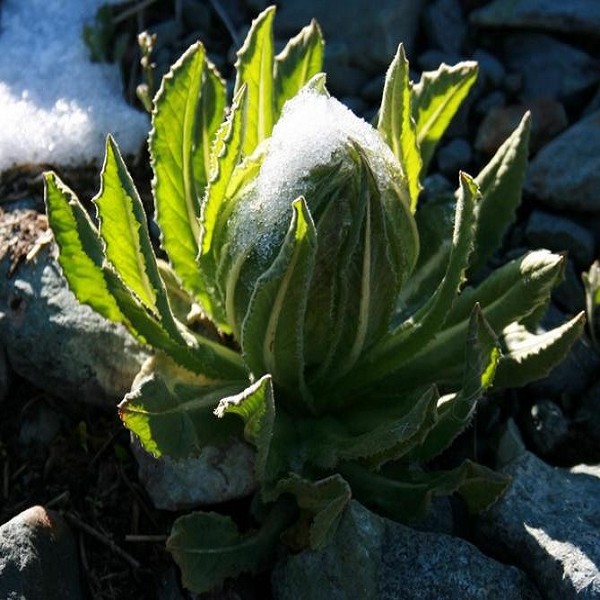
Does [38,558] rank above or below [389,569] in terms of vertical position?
above

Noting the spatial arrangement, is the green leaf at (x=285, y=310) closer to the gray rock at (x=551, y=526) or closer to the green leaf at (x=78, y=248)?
the green leaf at (x=78, y=248)

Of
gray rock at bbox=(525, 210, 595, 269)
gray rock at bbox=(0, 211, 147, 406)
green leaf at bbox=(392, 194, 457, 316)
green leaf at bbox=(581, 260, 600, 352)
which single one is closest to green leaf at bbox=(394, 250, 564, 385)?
green leaf at bbox=(392, 194, 457, 316)

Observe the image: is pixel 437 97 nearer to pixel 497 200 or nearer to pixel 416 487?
pixel 497 200

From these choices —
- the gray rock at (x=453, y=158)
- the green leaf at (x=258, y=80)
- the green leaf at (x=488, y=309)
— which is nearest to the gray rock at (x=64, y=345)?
→ the green leaf at (x=258, y=80)

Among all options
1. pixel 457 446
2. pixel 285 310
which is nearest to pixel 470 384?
pixel 285 310

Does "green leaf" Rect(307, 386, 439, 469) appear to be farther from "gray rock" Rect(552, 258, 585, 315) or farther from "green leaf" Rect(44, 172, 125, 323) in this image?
"gray rock" Rect(552, 258, 585, 315)

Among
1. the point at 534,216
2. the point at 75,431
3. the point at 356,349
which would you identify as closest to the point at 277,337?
the point at 356,349

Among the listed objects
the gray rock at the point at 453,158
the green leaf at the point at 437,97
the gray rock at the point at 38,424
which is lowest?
the gray rock at the point at 38,424

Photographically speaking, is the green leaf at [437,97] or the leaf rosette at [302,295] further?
the green leaf at [437,97]
